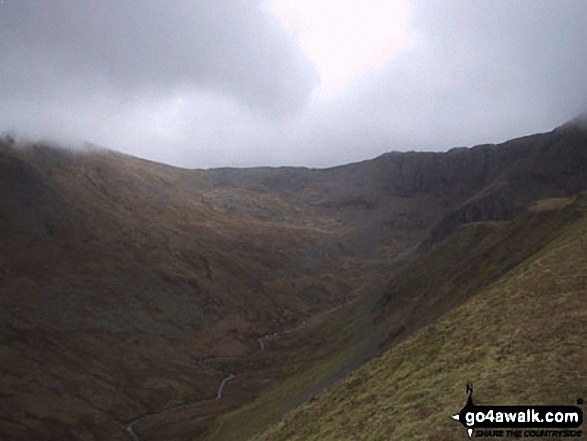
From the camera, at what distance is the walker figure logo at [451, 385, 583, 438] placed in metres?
17.8

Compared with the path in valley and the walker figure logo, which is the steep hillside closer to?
the path in valley

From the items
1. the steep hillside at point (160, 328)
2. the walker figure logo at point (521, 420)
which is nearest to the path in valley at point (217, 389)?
the steep hillside at point (160, 328)

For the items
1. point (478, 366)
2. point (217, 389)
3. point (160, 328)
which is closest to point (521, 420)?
point (478, 366)

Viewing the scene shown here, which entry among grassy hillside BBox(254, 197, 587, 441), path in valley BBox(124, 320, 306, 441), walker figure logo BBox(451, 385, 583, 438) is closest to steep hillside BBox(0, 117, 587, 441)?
path in valley BBox(124, 320, 306, 441)

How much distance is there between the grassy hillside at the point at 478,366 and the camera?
21078 millimetres

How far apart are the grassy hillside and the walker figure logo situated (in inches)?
20.6

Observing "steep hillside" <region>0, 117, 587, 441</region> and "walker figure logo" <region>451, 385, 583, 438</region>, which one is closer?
"walker figure logo" <region>451, 385, 583, 438</region>

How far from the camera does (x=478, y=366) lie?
24875 mm

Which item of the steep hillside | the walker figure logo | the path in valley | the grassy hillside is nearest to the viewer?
the walker figure logo

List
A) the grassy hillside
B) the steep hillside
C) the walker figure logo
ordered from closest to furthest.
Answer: the walker figure logo < the grassy hillside < the steep hillside

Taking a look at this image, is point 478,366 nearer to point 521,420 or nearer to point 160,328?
point 521,420

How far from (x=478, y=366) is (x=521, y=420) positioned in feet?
20.0

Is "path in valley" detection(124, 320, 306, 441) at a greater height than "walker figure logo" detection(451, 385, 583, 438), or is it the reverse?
"walker figure logo" detection(451, 385, 583, 438)

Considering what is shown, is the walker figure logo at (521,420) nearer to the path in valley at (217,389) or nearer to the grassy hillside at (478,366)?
the grassy hillside at (478,366)
